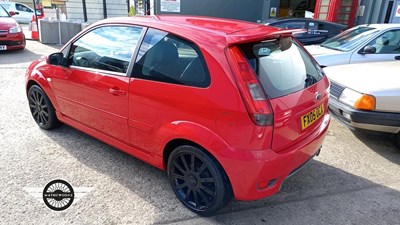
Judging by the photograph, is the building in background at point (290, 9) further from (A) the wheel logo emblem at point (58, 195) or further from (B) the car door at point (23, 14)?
(B) the car door at point (23, 14)

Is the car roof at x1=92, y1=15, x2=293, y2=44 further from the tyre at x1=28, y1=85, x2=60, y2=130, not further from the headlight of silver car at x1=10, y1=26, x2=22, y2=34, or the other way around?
the headlight of silver car at x1=10, y1=26, x2=22, y2=34

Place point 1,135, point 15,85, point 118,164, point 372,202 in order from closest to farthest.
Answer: point 372,202 < point 118,164 < point 1,135 < point 15,85

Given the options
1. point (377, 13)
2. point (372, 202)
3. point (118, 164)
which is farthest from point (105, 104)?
point (377, 13)

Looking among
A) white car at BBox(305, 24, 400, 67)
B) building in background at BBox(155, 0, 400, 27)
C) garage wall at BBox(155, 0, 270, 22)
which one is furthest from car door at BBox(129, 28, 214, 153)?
garage wall at BBox(155, 0, 270, 22)

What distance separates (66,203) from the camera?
2.63m

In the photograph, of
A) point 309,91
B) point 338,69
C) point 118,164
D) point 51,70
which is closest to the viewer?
point 309,91

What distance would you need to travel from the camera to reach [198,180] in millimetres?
2484

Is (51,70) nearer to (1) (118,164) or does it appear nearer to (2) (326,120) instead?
(1) (118,164)

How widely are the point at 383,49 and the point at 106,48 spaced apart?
510 centimetres

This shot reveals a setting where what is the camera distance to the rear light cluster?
6.88 feet

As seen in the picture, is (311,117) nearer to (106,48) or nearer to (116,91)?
(116,91)

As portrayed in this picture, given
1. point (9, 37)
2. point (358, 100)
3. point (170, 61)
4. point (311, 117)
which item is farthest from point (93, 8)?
point (311, 117)

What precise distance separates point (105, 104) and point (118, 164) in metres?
0.71

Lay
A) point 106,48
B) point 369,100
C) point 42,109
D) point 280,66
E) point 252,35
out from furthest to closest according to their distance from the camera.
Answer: point 42,109 → point 369,100 → point 106,48 → point 280,66 → point 252,35
